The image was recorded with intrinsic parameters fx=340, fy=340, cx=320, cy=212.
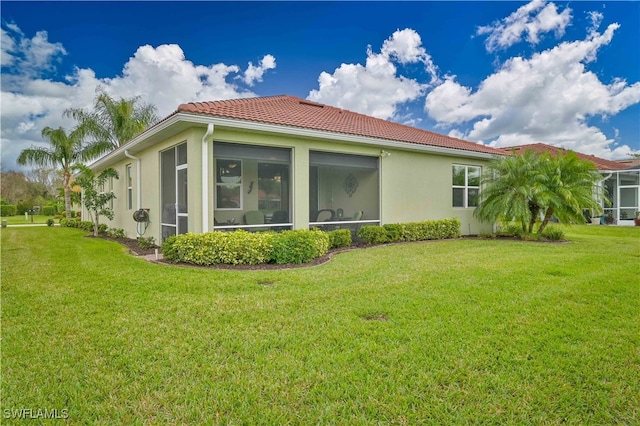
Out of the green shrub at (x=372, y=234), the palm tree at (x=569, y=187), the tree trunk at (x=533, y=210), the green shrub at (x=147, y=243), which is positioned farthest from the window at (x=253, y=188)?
the tree trunk at (x=533, y=210)

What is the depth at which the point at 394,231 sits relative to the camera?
11.2 m

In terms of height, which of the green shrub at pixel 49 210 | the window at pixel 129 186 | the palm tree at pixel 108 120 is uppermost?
the palm tree at pixel 108 120

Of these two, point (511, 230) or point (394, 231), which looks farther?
point (511, 230)

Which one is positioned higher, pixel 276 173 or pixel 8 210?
pixel 276 173

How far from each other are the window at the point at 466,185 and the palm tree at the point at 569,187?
2.68m

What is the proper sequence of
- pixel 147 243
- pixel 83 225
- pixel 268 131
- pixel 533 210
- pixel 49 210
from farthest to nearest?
pixel 49 210 < pixel 83 225 < pixel 533 210 < pixel 147 243 < pixel 268 131

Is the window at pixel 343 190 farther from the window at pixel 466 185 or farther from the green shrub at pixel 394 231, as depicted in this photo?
the window at pixel 466 185

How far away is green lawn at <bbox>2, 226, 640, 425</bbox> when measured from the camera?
2383 millimetres

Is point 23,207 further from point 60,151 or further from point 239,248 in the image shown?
point 239,248

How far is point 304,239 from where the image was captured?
7.68 meters

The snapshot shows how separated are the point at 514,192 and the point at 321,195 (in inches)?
267

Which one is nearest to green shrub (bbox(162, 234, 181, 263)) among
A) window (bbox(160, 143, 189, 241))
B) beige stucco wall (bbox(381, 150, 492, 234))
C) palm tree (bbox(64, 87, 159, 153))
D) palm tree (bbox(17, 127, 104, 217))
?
window (bbox(160, 143, 189, 241))

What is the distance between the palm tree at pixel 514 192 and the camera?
451 inches

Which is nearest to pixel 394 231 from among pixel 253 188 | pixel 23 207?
pixel 253 188
